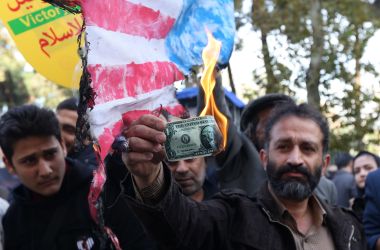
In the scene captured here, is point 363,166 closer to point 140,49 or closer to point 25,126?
point 25,126

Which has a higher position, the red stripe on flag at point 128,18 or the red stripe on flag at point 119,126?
the red stripe on flag at point 128,18

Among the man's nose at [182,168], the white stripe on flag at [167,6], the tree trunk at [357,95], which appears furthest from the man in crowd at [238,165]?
the tree trunk at [357,95]

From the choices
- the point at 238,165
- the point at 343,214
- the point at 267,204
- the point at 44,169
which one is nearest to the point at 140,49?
the point at 267,204

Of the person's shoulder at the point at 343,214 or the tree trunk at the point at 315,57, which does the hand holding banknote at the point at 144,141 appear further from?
the tree trunk at the point at 315,57

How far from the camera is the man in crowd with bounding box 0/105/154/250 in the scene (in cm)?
231

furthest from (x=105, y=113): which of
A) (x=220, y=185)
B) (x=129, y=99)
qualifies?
(x=220, y=185)

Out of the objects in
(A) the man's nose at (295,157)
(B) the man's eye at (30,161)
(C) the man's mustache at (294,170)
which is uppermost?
(B) the man's eye at (30,161)

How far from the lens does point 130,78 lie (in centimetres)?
162

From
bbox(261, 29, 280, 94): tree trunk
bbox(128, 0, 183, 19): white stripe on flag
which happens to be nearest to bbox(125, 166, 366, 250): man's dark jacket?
bbox(128, 0, 183, 19): white stripe on flag

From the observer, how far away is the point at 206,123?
158cm

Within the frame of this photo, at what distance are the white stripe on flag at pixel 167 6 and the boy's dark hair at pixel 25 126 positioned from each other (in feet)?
3.28

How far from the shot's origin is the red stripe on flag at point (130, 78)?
1519 mm

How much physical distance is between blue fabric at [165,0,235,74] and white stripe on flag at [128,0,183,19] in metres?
0.03

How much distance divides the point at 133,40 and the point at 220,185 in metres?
1.60
